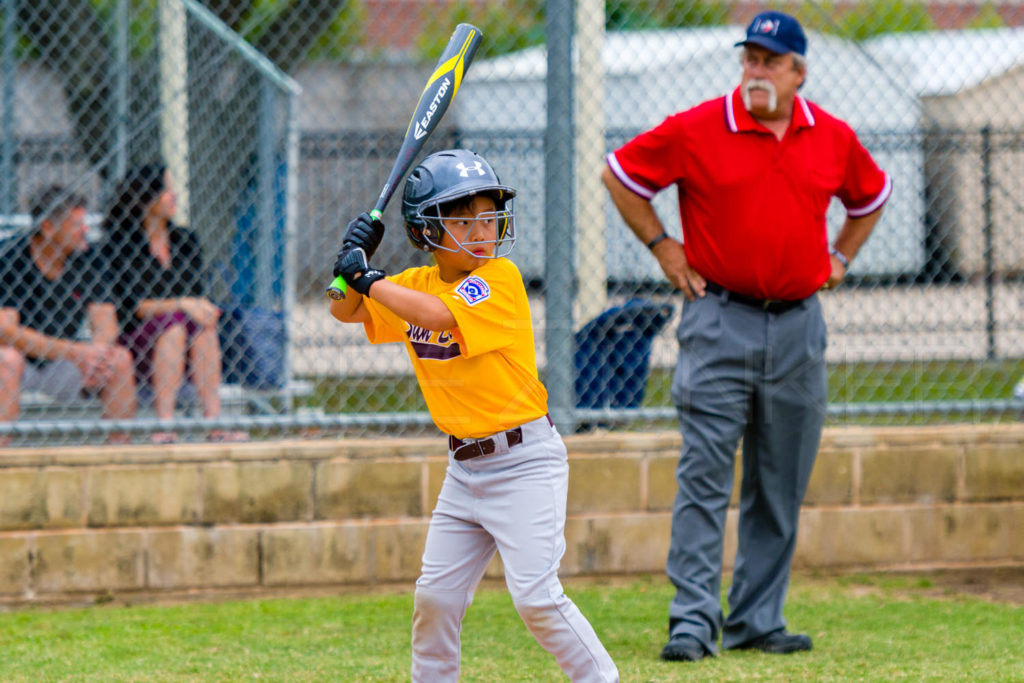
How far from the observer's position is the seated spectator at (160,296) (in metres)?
5.18

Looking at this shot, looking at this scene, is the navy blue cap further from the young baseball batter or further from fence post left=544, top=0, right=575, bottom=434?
the young baseball batter

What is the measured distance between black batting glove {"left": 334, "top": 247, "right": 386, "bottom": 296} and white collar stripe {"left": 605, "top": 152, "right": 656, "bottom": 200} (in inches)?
54.4

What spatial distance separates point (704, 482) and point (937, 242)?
99.4 inches

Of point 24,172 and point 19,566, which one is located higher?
point 24,172

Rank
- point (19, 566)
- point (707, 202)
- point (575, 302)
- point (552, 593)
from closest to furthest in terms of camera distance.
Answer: point (552, 593), point (707, 202), point (19, 566), point (575, 302)

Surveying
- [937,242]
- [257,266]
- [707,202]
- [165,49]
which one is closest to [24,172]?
[165,49]

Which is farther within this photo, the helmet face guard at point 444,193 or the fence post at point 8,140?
the fence post at point 8,140

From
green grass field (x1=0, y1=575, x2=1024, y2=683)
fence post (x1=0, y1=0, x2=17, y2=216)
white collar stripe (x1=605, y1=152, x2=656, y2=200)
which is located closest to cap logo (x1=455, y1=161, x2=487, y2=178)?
white collar stripe (x1=605, y1=152, x2=656, y2=200)

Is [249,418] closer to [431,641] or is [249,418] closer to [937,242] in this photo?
[431,641]

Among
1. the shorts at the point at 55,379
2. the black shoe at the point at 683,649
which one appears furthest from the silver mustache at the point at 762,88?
the shorts at the point at 55,379

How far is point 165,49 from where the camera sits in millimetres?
6066

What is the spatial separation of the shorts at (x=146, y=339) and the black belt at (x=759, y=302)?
2.43 meters

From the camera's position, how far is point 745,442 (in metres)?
4.18

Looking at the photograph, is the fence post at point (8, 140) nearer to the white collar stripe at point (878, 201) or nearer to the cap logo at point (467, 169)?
the cap logo at point (467, 169)
